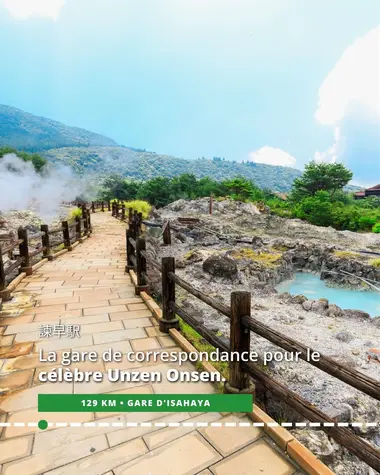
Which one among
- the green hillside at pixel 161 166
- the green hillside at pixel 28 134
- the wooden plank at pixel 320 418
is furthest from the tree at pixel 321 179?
the green hillside at pixel 28 134

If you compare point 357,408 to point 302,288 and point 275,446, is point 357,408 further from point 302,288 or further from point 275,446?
point 302,288

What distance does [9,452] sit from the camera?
1.88 metres

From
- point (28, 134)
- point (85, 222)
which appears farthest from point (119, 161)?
Answer: point (85, 222)

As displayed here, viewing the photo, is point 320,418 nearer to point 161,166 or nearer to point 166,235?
point 166,235

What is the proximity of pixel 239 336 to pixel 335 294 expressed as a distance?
12237 millimetres

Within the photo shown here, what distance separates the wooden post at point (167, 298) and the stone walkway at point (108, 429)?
15 centimetres

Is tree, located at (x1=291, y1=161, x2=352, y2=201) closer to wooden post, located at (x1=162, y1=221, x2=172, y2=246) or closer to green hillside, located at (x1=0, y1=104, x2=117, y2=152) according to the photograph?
wooden post, located at (x1=162, y1=221, x2=172, y2=246)

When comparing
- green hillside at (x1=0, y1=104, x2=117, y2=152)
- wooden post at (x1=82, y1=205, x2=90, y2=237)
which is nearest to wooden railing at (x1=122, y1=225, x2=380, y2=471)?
wooden post at (x1=82, y1=205, x2=90, y2=237)

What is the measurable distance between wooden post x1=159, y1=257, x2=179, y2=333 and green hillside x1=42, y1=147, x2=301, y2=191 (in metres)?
114

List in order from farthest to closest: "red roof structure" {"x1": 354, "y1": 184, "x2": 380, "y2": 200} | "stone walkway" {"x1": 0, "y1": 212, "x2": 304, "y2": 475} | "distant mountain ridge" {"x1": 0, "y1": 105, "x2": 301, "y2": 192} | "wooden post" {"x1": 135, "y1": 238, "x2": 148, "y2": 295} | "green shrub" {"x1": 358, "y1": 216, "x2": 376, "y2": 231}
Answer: "distant mountain ridge" {"x1": 0, "y1": 105, "x2": 301, "y2": 192}, "red roof structure" {"x1": 354, "y1": 184, "x2": 380, "y2": 200}, "green shrub" {"x1": 358, "y1": 216, "x2": 376, "y2": 231}, "wooden post" {"x1": 135, "y1": 238, "x2": 148, "y2": 295}, "stone walkway" {"x1": 0, "y1": 212, "x2": 304, "y2": 475}

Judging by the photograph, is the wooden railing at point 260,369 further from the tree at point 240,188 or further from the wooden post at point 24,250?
the tree at point 240,188

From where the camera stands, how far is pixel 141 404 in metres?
2.33

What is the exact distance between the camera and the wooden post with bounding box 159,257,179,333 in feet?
11.6

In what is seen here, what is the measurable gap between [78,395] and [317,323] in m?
6.31
